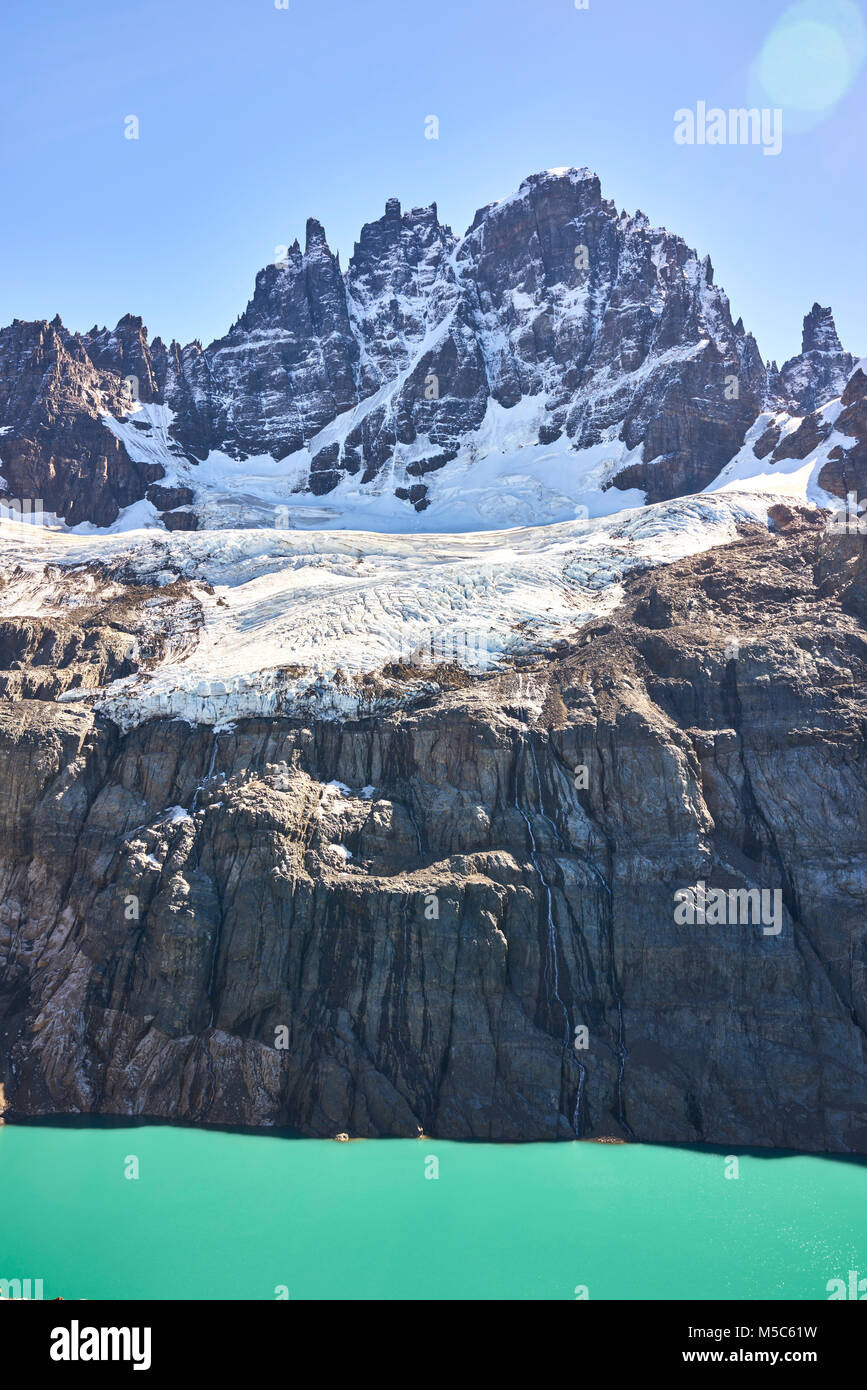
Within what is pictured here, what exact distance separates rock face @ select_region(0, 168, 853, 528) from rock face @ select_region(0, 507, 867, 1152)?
2523 inches

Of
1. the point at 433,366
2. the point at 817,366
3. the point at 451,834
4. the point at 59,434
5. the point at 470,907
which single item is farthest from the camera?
the point at 817,366

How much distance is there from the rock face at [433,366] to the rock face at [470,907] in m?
64.1

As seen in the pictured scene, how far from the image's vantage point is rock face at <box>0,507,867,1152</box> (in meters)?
40.9

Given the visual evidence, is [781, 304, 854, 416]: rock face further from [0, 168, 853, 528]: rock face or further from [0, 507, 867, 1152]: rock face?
[0, 507, 867, 1152]: rock face

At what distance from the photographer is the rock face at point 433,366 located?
120 metres

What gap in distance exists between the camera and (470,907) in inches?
1743

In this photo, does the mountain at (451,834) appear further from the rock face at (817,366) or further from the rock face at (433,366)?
the rock face at (817,366)

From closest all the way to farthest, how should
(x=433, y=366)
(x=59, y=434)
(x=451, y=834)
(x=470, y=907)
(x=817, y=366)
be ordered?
(x=470, y=907) < (x=451, y=834) < (x=59, y=434) < (x=433, y=366) < (x=817, y=366)

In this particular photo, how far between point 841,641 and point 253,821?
3207cm

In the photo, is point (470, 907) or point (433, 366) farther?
point (433, 366)

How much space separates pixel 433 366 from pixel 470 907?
11084 centimetres

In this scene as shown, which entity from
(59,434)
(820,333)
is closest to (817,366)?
(820,333)

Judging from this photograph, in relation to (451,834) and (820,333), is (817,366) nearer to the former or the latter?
(820,333)
